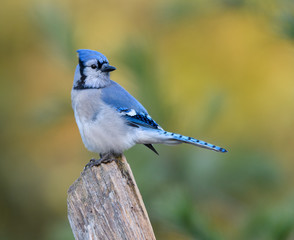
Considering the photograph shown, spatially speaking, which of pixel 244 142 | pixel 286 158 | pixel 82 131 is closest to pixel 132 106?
pixel 82 131

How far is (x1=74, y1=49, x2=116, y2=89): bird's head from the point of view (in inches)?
113

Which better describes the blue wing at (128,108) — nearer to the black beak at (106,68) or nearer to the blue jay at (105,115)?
the blue jay at (105,115)

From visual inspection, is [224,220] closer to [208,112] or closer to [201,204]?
[201,204]

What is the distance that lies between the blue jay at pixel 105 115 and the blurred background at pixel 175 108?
369mm

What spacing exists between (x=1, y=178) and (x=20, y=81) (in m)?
1.06

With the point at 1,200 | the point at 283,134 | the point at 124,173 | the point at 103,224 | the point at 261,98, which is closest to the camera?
the point at 103,224

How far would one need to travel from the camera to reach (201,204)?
11.3 feet

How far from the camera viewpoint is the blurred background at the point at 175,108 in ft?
9.57

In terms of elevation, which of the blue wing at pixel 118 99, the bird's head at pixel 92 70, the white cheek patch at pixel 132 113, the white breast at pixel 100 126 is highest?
the bird's head at pixel 92 70

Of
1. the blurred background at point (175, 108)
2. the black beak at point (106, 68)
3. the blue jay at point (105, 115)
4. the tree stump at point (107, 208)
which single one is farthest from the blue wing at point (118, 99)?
the tree stump at point (107, 208)

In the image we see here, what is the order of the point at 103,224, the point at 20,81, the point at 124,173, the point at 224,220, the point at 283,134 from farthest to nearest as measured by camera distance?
the point at 20,81 → the point at 283,134 → the point at 224,220 → the point at 124,173 → the point at 103,224

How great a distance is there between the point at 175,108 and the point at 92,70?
28.5 inches

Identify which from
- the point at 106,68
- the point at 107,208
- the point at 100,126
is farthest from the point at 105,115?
the point at 107,208

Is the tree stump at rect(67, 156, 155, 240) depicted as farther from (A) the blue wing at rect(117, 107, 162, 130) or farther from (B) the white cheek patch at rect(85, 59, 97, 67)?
(B) the white cheek patch at rect(85, 59, 97, 67)
